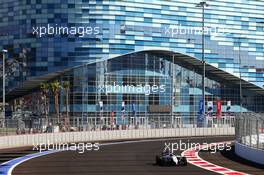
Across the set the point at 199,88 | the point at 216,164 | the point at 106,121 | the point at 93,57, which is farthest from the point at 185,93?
the point at 216,164

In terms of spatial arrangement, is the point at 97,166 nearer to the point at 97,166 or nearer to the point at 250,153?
the point at 97,166

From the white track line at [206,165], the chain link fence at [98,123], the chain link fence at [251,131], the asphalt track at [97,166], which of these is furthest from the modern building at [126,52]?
the white track line at [206,165]

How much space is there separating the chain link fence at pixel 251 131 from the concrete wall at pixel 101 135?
51.3 feet

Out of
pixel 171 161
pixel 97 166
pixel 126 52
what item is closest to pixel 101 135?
pixel 97 166

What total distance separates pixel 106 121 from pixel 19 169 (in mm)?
24262

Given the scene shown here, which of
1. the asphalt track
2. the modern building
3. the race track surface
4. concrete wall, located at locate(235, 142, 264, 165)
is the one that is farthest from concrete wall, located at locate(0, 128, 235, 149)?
the modern building

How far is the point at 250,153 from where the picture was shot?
2453 centimetres

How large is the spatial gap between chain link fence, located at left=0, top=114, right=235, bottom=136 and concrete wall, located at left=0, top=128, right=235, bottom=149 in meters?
0.39

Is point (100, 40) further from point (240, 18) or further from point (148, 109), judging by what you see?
point (240, 18)

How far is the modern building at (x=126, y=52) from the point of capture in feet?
313

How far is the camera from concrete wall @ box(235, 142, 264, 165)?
74.8ft

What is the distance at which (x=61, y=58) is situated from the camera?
95500 mm

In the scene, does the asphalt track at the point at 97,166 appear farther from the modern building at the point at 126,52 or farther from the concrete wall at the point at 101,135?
the modern building at the point at 126,52

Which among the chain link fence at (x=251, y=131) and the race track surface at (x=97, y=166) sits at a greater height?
the chain link fence at (x=251, y=131)
